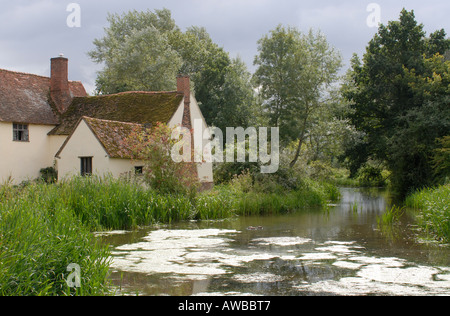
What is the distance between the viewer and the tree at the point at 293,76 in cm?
3506

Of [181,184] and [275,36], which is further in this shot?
[275,36]

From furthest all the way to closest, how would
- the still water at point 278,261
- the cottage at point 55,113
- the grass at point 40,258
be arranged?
the cottage at point 55,113 < the still water at point 278,261 < the grass at point 40,258

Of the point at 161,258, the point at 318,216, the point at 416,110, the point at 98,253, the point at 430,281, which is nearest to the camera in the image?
the point at 98,253

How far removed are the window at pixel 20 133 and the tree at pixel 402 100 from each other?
70.7ft

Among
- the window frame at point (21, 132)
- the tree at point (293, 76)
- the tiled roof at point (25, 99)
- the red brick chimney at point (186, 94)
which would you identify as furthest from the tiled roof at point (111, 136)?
the tree at point (293, 76)

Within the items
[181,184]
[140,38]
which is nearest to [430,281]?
[181,184]

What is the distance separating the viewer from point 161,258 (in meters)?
10.9

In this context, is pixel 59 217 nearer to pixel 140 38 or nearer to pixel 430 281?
pixel 430 281

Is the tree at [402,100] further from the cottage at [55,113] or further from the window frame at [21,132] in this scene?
the window frame at [21,132]

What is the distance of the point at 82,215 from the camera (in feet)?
49.1

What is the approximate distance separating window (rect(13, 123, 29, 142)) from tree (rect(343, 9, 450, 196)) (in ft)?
70.7

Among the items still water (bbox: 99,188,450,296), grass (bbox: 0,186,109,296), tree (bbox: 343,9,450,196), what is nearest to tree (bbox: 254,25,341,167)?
tree (bbox: 343,9,450,196)

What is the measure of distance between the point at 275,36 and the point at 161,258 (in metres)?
29.4

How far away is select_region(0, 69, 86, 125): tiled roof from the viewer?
29188 mm
